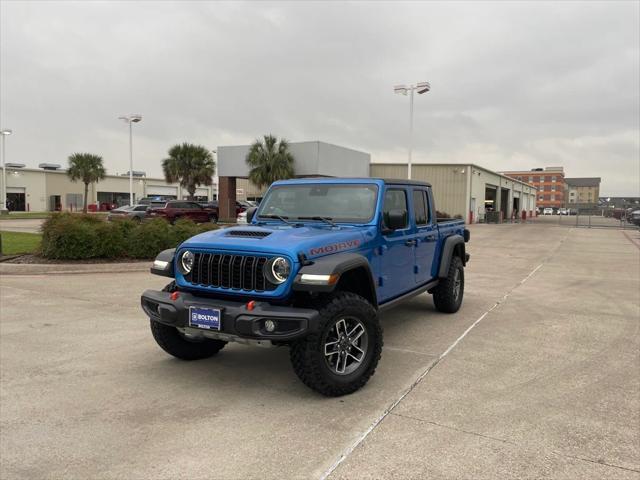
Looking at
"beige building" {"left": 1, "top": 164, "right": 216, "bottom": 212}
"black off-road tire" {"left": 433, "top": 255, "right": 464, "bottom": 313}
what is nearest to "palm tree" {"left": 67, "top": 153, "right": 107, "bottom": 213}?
"beige building" {"left": 1, "top": 164, "right": 216, "bottom": 212}

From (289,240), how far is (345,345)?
3.29 ft

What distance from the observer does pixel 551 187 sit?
129m

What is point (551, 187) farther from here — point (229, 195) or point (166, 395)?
point (166, 395)

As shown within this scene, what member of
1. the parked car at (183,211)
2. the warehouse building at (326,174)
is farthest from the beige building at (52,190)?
the parked car at (183,211)

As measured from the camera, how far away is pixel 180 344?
4.82 m

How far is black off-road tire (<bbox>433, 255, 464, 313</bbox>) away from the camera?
22.6 feet

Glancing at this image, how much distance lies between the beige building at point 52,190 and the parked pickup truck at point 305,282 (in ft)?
161

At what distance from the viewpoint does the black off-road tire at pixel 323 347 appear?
3.80 m

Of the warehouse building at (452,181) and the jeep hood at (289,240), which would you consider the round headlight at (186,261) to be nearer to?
the jeep hood at (289,240)

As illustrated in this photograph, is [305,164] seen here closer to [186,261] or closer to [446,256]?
[446,256]

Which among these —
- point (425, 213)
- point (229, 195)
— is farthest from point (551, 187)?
point (425, 213)

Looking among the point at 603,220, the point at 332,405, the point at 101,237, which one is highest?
the point at 101,237

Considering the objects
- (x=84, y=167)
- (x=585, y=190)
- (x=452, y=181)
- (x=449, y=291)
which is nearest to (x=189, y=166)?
(x=84, y=167)

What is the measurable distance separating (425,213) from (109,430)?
430 centimetres
